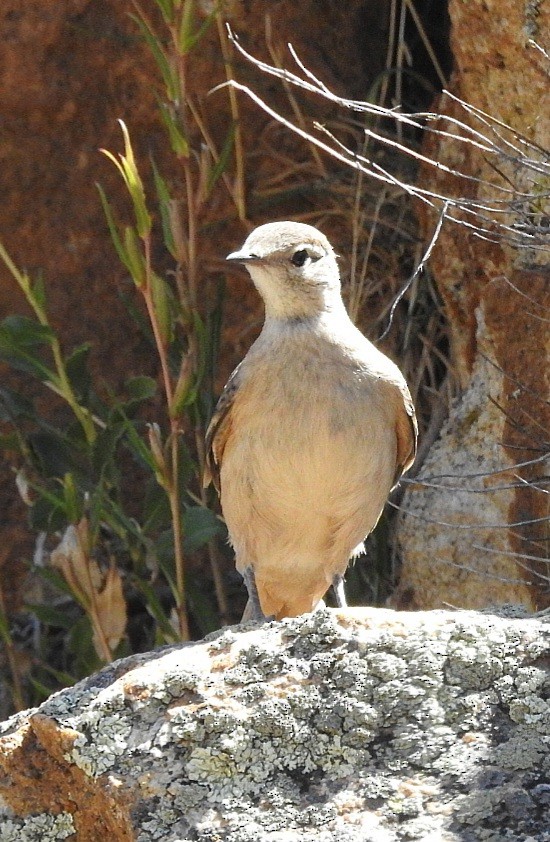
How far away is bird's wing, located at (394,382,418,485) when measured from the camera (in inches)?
205

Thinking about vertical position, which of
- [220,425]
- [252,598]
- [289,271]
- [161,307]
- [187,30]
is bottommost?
[252,598]

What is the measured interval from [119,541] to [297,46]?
9.01 ft

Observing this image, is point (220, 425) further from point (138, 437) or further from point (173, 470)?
point (138, 437)

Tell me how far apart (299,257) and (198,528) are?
4.19 feet

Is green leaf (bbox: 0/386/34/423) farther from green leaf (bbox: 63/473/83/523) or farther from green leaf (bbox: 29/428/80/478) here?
green leaf (bbox: 63/473/83/523)

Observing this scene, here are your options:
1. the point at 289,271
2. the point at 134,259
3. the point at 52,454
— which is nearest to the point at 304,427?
the point at 289,271

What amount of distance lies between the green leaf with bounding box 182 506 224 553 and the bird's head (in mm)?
977

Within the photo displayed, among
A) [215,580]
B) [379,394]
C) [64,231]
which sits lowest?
[215,580]

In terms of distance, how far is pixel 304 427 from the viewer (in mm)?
4922

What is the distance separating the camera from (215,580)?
6414 millimetres

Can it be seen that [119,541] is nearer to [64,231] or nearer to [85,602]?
[85,602]

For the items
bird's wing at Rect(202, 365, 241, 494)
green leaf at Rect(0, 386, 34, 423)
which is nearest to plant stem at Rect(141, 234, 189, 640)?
bird's wing at Rect(202, 365, 241, 494)

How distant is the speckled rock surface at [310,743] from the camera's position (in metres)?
2.81

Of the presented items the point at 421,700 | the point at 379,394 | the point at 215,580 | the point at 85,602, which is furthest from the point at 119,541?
the point at 421,700
